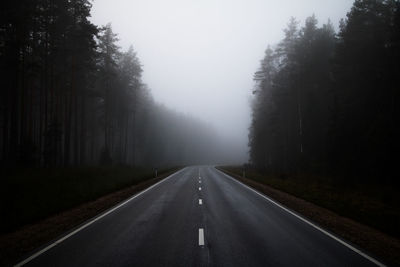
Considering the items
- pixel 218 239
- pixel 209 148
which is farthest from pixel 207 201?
pixel 209 148

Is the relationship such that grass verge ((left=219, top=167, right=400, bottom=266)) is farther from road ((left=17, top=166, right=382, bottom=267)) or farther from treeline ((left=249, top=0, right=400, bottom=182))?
treeline ((left=249, top=0, right=400, bottom=182))

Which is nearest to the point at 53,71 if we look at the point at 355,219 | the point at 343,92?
the point at 355,219

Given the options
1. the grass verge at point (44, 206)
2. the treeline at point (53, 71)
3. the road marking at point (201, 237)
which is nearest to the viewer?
the road marking at point (201, 237)

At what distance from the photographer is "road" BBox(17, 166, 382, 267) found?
5.28m

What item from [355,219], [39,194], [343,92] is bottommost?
[355,219]

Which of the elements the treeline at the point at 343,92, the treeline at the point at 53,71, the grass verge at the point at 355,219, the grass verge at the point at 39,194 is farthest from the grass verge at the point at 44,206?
the treeline at the point at 343,92

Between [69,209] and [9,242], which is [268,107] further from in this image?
[9,242]

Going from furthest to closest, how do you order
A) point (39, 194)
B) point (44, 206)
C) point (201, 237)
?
point (39, 194) → point (44, 206) → point (201, 237)

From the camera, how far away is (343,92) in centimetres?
2522

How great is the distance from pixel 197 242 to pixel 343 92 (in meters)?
25.4

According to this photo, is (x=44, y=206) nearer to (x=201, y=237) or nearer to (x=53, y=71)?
(x=201, y=237)

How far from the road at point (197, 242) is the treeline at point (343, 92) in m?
16.2

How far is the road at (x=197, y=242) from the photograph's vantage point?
528 cm

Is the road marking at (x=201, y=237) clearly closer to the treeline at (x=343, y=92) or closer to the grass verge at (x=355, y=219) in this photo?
the grass verge at (x=355, y=219)
